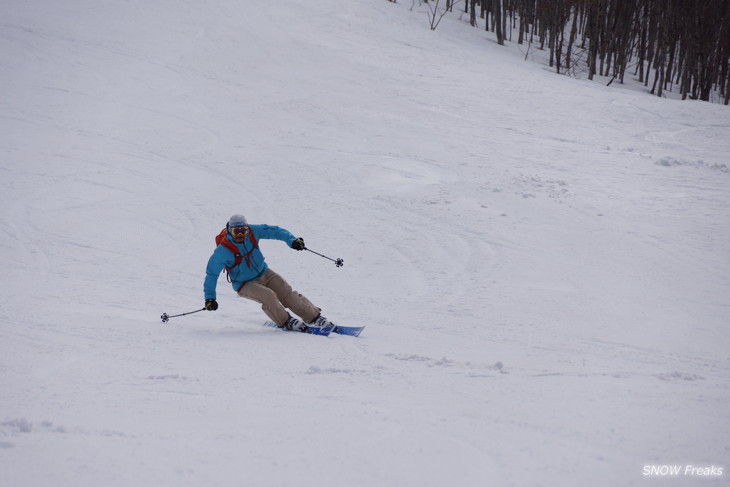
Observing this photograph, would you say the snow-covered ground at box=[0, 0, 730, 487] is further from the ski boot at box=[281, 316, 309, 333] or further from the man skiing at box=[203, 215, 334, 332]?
the man skiing at box=[203, 215, 334, 332]

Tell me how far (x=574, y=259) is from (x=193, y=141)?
9.21 meters

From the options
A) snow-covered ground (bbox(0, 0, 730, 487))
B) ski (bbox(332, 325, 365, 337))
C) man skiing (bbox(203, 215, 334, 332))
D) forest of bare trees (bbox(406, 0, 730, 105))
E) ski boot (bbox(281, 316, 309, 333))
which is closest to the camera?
snow-covered ground (bbox(0, 0, 730, 487))

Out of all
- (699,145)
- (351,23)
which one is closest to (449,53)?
(351,23)

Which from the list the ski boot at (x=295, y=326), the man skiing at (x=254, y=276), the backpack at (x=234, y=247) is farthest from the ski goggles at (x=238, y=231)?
the ski boot at (x=295, y=326)

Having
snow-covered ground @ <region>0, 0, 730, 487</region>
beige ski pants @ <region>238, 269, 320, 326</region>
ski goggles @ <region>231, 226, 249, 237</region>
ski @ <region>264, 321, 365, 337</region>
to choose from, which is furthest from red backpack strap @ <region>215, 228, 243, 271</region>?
ski @ <region>264, 321, 365, 337</region>

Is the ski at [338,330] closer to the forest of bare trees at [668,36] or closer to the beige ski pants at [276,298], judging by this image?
the beige ski pants at [276,298]

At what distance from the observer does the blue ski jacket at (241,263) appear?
637 centimetres

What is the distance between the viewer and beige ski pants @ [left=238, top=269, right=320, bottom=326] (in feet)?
21.3

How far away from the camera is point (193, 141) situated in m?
14.0

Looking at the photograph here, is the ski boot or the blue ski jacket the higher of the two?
the blue ski jacket

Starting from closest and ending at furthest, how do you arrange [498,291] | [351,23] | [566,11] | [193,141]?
[498,291] < [193,141] < [351,23] < [566,11]

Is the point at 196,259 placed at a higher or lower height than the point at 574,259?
lower

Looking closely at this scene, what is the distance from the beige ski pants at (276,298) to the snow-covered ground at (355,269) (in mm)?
283

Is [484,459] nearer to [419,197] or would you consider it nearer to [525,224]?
[525,224]
